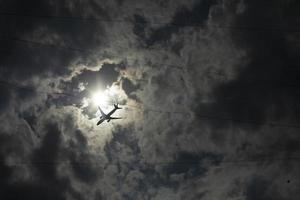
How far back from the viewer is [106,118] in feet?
319
